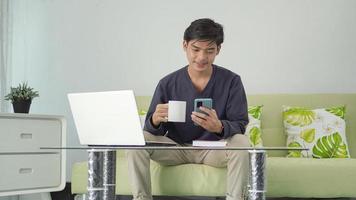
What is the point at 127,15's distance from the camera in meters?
3.95

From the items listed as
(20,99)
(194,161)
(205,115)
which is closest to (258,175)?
(205,115)

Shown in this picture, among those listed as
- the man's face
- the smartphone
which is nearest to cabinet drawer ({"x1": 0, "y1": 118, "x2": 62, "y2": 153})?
the man's face

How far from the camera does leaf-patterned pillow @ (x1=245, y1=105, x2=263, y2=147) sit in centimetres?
328

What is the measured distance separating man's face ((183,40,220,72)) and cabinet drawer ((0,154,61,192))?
49.2 inches

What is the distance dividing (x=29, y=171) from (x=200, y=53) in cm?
137

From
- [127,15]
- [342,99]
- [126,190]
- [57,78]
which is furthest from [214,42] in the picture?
[57,78]

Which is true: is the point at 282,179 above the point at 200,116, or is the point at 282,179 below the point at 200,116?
below

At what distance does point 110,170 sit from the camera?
214 cm

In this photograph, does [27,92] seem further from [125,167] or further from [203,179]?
Answer: [203,179]

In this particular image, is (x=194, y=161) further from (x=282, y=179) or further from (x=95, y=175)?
(x=95, y=175)

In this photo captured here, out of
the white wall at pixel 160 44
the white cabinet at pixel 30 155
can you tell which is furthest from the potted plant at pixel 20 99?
the white wall at pixel 160 44

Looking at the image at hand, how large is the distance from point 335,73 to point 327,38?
231 millimetres

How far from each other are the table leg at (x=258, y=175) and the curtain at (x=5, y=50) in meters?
2.35

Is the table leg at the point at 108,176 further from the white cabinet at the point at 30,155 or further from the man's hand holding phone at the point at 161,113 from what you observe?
the white cabinet at the point at 30,155
